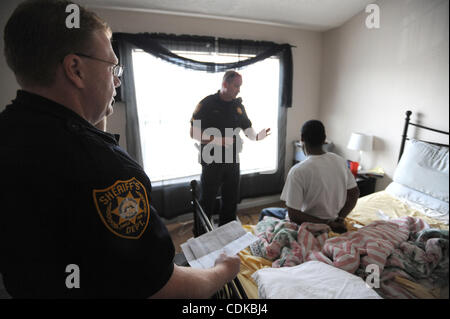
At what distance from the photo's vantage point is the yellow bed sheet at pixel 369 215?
1.41 feet

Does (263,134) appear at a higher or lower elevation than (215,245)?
higher

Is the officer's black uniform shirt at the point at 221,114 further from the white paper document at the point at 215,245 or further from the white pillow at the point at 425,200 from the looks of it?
the white pillow at the point at 425,200

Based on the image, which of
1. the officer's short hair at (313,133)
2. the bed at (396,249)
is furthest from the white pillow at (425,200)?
the officer's short hair at (313,133)

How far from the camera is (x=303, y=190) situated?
1.03 m

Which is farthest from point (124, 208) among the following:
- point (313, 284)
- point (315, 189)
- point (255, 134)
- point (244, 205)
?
point (244, 205)

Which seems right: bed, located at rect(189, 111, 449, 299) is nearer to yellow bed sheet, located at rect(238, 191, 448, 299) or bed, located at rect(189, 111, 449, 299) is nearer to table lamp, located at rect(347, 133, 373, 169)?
yellow bed sheet, located at rect(238, 191, 448, 299)

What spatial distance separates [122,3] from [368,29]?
2.44ft

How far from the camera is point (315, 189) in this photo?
1020 mm

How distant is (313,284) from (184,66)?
1.55 meters

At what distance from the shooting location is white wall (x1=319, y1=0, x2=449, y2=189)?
0.86 feet

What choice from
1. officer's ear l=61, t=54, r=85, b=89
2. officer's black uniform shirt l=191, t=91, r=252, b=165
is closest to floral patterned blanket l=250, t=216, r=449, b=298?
officer's ear l=61, t=54, r=85, b=89

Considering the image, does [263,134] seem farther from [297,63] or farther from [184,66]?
[184,66]

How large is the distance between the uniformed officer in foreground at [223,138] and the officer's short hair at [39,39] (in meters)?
0.85
